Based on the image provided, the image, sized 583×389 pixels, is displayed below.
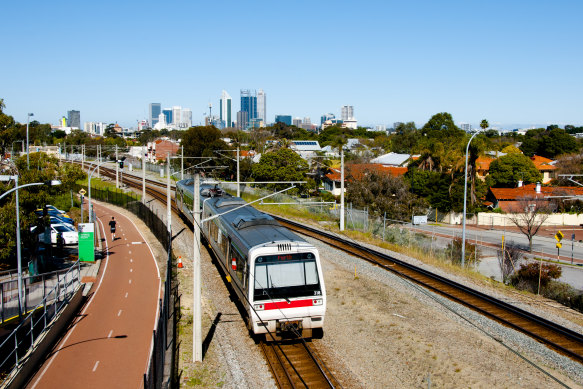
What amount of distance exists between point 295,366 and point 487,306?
9020mm

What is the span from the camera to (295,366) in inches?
510

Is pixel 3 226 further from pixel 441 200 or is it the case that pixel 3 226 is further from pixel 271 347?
pixel 441 200

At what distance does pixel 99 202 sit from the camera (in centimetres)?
5888

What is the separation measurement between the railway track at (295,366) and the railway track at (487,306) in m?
0.14

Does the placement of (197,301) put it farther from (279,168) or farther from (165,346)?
(279,168)

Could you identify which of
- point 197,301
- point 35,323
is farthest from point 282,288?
point 35,323

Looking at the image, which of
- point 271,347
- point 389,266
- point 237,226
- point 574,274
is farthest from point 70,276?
point 574,274

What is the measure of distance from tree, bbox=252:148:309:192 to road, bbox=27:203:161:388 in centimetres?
2949

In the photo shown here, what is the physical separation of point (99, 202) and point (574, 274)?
166 feet

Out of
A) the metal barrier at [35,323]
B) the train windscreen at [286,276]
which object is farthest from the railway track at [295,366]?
the metal barrier at [35,323]

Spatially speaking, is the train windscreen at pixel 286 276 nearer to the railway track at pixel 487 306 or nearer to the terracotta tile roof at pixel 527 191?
the railway track at pixel 487 306

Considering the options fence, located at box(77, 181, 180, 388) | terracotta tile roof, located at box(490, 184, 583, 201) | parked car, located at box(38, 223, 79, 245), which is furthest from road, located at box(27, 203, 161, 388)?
terracotta tile roof, located at box(490, 184, 583, 201)

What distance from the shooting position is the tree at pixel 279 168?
57031 millimetres

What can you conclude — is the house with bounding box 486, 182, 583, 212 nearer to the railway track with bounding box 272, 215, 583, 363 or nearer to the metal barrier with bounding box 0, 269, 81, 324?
the railway track with bounding box 272, 215, 583, 363
